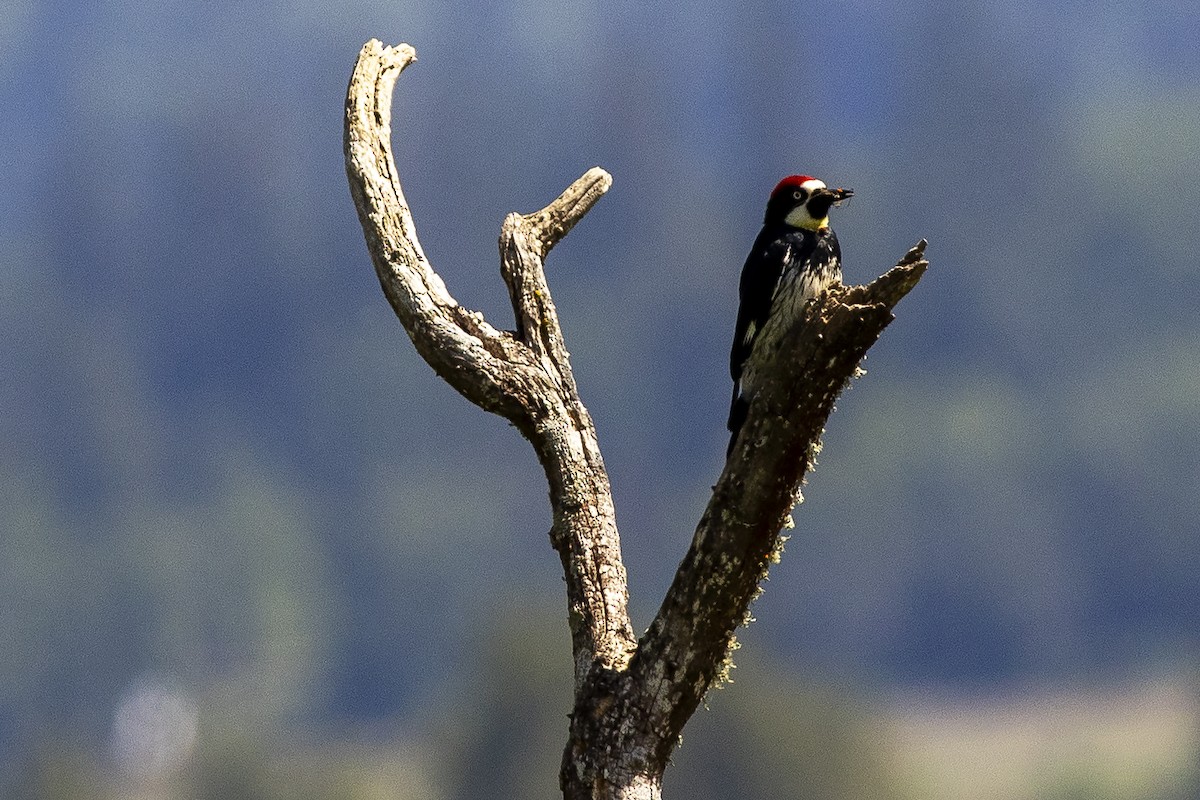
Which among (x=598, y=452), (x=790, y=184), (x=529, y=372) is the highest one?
(x=790, y=184)

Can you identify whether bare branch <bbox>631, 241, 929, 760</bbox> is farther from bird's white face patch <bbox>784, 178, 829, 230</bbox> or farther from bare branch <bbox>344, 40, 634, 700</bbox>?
bird's white face patch <bbox>784, 178, 829, 230</bbox>

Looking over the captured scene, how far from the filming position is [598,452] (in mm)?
5645

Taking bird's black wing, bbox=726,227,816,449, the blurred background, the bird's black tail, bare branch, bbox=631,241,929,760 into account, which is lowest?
bare branch, bbox=631,241,929,760

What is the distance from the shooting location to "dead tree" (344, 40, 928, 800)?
505 centimetres

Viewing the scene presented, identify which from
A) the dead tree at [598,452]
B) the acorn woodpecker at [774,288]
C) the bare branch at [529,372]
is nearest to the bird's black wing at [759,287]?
the acorn woodpecker at [774,288]

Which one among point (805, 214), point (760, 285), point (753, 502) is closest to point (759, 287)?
point (760, 285)

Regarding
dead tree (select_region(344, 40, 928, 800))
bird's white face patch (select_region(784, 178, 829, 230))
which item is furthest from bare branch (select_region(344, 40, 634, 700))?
bird's white face patch (select_region(784, 178, 829, 230))

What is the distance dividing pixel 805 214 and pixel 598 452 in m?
1.55

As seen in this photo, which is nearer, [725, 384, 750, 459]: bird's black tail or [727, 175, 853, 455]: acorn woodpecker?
[725, 384, 750, 459]: bird's black tail

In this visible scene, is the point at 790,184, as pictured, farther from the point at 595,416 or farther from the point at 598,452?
the point at 595,416

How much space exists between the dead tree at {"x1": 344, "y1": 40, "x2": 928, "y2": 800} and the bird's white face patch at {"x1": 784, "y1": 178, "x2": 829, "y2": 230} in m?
1.02

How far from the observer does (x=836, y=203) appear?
6723mm

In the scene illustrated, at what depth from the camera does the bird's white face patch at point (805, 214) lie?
668 centimetres

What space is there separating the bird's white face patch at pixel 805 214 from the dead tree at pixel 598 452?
1.02 meters
